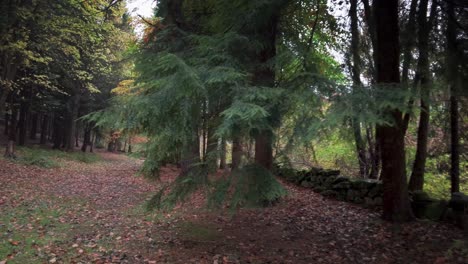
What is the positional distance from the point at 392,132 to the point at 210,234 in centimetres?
417

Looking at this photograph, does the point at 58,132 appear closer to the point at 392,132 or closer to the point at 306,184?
the point at 306,184

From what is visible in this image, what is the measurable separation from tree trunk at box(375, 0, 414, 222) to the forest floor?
1.62ft

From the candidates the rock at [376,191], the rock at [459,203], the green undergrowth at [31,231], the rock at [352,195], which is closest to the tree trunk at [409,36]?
the rock at [459,203]

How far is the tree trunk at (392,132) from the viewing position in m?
6.73

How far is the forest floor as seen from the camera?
18.7 feet

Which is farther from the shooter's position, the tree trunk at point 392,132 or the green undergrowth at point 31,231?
the tree trunk at point 392,132

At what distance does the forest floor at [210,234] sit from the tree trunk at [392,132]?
0.49m

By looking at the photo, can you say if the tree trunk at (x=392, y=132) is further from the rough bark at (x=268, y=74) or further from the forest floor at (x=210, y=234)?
the rough bark at (x=268, y=74)

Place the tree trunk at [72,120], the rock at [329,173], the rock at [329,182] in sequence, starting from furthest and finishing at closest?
the tree trunk at [72,120] → the rock at [329,173] → the rock at [329,182]

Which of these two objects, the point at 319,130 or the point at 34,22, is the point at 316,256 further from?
the point at 34,22

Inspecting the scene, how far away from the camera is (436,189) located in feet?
33.6

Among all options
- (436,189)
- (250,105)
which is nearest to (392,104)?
(250,105)

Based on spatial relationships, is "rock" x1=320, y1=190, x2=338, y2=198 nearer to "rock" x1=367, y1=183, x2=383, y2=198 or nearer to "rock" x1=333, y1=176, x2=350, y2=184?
"rock" x1=333, y1=176, x2=350, y2=184

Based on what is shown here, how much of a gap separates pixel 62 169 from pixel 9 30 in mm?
6854
